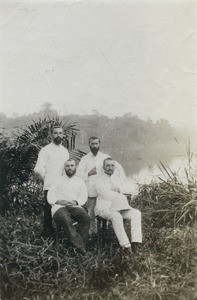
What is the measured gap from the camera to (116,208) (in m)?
3.74

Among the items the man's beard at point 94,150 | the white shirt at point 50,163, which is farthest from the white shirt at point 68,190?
the man's beard at point 94,150

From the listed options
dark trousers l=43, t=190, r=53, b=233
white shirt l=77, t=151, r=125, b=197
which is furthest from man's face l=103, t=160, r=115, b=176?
dark trousers l=43, t=190, r=53, b=233

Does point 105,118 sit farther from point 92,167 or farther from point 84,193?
point 84,193

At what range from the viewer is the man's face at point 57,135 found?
3.95m

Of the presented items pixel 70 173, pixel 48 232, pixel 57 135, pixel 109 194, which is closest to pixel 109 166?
pixel 109 194

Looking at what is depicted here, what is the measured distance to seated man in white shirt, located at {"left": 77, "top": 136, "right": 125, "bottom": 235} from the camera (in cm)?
392

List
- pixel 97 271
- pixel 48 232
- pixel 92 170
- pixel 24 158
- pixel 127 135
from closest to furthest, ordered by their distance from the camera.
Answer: pixel 97 271
pixel 48 232
pixel 92 170
pixel 127 135
pixel 24 158

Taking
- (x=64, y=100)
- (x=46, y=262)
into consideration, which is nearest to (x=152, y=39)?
(x=64, y=100)

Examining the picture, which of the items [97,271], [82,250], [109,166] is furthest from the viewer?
[109,166]

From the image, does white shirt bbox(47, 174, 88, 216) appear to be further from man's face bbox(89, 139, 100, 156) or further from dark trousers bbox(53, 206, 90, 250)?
man's face bbox(89, 139, 100, 156)

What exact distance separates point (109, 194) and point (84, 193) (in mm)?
237

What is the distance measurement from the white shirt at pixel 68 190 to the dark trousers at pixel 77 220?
109 millimetres

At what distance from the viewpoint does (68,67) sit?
3953 mm

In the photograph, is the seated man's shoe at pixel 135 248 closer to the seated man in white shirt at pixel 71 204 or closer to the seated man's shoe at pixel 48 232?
the seated man in white shirt at pixel 71 204
